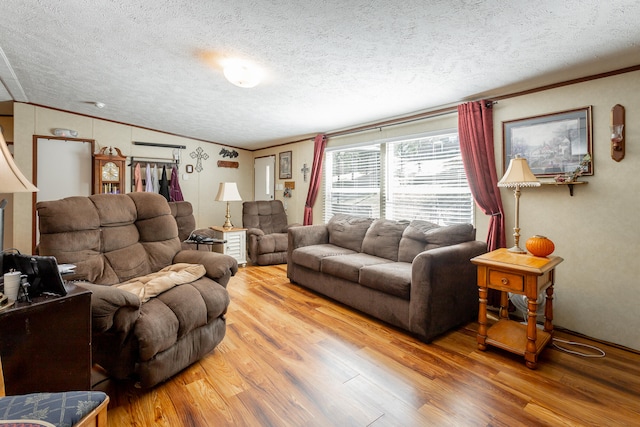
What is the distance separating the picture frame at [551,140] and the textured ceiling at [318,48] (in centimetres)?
31

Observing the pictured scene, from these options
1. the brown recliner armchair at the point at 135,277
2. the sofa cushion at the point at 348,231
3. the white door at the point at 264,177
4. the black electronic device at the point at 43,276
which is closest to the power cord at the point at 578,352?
the sofa cushion at the point at 348,231

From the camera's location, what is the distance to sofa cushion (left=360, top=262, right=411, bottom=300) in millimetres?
2439

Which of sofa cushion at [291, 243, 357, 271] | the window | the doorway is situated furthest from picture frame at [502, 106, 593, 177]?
the doorway

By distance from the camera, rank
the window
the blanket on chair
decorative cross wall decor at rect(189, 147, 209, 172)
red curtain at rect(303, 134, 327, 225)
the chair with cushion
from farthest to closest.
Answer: decorative cross wall decor at rect(189, 147, 209, 172) → red curtain at rect(303, 134, 327, 225) → the window → the blanket on chair → the chair with cushion

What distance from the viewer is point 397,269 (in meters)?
2.68

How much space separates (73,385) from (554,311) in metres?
3.41

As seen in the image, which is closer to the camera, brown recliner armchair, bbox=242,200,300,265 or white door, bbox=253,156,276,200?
brown recliner armchair, bbox=242,200,300,265

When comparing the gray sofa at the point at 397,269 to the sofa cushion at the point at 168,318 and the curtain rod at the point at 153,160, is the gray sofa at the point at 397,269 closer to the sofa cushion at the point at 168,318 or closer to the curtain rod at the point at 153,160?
the sofa cushion at the point at 168,318

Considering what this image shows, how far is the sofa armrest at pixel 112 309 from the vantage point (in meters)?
1.45

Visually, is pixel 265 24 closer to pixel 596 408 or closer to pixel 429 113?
pixel 429 113

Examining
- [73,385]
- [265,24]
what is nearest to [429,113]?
[265,24]

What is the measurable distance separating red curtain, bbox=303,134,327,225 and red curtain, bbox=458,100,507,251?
7.53ft

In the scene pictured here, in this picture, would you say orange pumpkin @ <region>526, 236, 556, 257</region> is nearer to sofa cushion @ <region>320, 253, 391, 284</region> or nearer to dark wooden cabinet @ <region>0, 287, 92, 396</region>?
sofa cushion @ <region>320, 253, 391, 284</region>

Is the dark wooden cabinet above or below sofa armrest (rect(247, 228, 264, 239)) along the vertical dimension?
below
